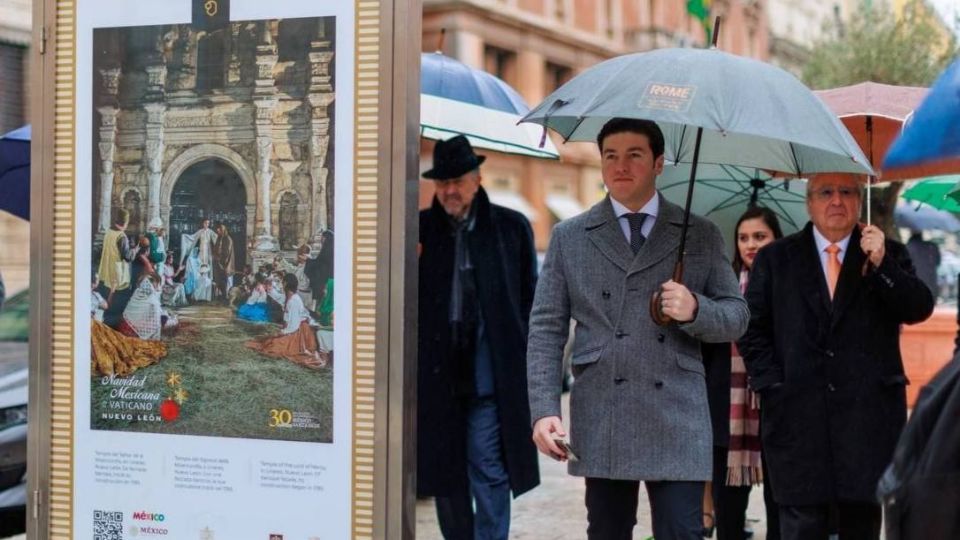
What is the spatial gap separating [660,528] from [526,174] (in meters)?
30.9

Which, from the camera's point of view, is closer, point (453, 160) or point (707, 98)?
point (707, 98)

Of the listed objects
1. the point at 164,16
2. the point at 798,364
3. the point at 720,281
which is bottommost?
the point at 798,364

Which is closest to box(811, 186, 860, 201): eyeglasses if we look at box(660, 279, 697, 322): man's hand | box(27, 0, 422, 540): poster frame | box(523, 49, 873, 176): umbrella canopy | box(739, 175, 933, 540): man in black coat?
box(739, 175, 933, 540): man in black coat

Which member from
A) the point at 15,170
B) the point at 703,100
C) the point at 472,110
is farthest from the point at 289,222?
the point at 15,170

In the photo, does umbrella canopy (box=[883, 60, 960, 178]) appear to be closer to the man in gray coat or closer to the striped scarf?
the man in gray coat

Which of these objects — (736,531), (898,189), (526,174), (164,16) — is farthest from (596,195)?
(164,16)

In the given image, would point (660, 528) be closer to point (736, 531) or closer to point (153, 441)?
point (153, 441)

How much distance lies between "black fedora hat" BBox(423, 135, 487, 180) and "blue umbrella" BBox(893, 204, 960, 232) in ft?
33.6

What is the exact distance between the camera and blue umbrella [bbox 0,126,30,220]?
22.6 feet

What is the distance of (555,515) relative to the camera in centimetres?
817

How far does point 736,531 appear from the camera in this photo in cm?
677

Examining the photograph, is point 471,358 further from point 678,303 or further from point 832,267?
point 678,303

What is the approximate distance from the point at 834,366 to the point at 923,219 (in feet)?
37.5

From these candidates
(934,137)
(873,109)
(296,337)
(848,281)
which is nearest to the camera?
(934,137)
